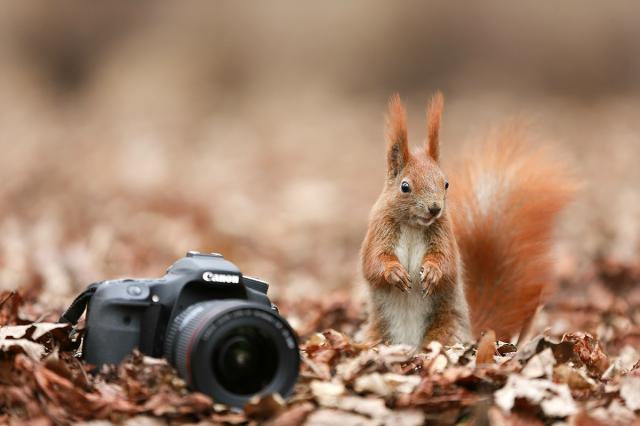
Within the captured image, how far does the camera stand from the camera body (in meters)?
2.58

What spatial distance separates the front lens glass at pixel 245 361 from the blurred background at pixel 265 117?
2234 millimetres

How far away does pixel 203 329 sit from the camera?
8.32 feet

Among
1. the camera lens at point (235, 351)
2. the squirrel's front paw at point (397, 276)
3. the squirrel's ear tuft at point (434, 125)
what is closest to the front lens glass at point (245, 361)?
the camera lens at point (235, 351)

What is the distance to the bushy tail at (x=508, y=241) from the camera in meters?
4.13

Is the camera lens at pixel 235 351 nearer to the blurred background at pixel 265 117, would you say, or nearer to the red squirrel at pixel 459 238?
the red squirrel at pixel 459 238

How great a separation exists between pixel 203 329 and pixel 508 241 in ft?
6.68

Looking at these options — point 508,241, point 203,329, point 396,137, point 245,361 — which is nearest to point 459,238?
point 508,241

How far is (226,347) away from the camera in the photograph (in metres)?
2.60

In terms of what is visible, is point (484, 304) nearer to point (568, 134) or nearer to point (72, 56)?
point (568, 134)

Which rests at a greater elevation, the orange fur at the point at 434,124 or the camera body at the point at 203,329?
the orange fur at the point at 434,124

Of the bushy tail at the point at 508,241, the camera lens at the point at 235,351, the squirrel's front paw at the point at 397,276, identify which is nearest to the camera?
the camera lens at the point at 235,351

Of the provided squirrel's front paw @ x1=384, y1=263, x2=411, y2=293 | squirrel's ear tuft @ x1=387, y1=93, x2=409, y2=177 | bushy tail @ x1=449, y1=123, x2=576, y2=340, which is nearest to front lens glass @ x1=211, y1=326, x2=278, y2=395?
squirrel's front paw @ x1=384, y1=263, x2=411, y2=293

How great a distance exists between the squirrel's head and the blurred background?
876 millimetres

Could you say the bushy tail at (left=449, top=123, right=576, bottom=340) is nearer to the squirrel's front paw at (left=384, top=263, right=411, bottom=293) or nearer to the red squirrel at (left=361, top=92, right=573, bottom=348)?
the red squirrel at (left=361, top=92, right=573, bottom=348)
